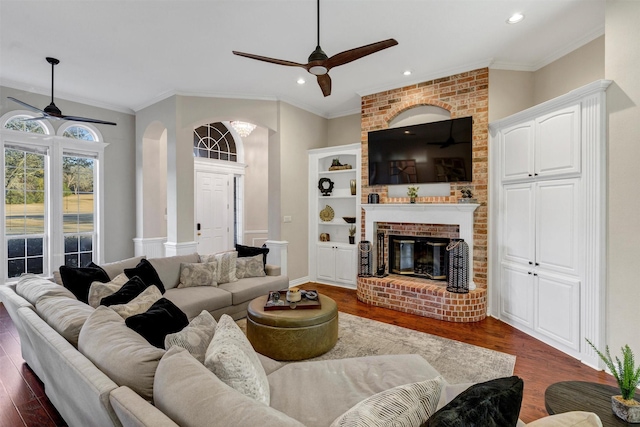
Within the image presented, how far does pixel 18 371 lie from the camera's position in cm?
262

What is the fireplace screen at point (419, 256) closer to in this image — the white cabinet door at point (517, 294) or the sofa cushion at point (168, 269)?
the white cabinet door at point (517, 294)

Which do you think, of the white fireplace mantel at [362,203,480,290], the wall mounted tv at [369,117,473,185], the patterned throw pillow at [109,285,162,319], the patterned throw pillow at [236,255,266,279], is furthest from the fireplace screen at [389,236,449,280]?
the patterned throw pillow at [109,285,162,319]

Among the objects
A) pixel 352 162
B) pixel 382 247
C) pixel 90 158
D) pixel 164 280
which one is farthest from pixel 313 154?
pixel 90 158

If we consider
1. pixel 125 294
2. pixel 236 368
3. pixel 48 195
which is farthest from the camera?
pixel 48 195

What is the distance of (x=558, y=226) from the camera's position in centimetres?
315

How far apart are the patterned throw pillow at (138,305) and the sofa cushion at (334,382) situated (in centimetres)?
104

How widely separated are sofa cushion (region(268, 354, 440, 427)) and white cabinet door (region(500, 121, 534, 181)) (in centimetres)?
271

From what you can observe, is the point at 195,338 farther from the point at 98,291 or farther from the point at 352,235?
the point at 352,235

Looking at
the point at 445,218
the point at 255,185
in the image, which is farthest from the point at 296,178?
the point at 445,218

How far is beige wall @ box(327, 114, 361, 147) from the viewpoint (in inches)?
227

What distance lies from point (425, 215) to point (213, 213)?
4445 millimetres

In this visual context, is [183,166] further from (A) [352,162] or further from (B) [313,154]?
(A) [352,162]

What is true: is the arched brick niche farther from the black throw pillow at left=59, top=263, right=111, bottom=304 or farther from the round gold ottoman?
the black throw pillow at left=59, top=263, right=111, bottom=304

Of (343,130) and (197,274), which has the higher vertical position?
(343,130)
